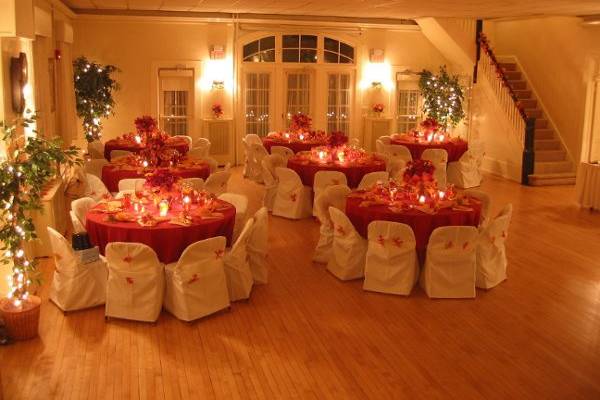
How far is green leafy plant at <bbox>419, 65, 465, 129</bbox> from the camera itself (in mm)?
14734

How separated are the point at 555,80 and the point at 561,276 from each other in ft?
26.6

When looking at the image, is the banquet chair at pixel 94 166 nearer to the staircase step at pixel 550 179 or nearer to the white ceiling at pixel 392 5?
the white ceiling at pixel 392 5

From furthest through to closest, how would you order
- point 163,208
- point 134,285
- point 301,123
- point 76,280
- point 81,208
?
point 301,123
point 81,208
point 163,208
point 76,280
point 134,285

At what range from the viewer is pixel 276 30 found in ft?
49.0

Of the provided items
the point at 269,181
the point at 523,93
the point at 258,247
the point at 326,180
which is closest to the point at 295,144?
the point at 269,181

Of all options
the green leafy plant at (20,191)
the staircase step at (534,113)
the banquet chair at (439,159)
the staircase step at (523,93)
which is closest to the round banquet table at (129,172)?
the green leafy plant at (20,191)

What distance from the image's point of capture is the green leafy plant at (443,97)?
48.3ft

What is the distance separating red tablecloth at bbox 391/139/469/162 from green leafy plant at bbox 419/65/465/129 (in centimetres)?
257

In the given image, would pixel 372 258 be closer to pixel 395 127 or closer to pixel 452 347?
pixel 452 347

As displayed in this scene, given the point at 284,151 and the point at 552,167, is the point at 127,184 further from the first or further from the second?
the point at 552,167

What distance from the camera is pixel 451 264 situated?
6.56m

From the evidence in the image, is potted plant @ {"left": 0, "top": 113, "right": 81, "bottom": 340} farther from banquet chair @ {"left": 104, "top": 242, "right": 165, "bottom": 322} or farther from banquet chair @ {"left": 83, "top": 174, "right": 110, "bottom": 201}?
banquet chair @ {"left": 83, "top": 174, "right": 110, "bottom": 201}

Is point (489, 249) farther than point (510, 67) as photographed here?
No

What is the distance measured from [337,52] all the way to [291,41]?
1132mm
